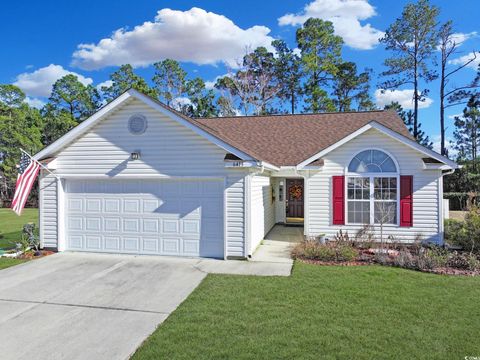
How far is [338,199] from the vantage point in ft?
36.8

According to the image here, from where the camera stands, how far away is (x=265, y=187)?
13125 millimetres

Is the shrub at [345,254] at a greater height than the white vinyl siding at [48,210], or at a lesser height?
lesser

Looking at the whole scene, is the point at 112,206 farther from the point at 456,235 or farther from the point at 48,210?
the point at 456,235

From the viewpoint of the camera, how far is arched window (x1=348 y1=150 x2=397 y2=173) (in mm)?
10906

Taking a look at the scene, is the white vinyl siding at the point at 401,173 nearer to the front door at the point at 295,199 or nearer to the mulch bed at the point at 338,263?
the mulch bed at the point at 338,263

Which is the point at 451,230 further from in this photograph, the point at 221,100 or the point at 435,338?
the point at 221,100

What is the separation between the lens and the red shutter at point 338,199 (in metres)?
11.2

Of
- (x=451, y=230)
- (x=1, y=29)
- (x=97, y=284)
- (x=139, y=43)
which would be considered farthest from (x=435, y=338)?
(x=139, y=43)

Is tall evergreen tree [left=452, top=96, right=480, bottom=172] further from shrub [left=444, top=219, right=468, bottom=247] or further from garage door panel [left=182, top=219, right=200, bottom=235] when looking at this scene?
garage door panel [left=182, top=219, right=200, bottom=235]

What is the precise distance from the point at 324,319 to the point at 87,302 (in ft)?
14.4

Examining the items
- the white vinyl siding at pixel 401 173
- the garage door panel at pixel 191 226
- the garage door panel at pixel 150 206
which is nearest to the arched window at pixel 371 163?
the white vinyl siding at pixel 401 173

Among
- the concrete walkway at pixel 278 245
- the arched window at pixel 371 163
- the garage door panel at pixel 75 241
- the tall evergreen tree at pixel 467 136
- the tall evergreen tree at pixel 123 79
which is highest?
the tall evergreen tree at pixel 123 79

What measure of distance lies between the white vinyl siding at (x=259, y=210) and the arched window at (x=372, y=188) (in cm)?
299

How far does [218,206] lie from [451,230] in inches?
327
